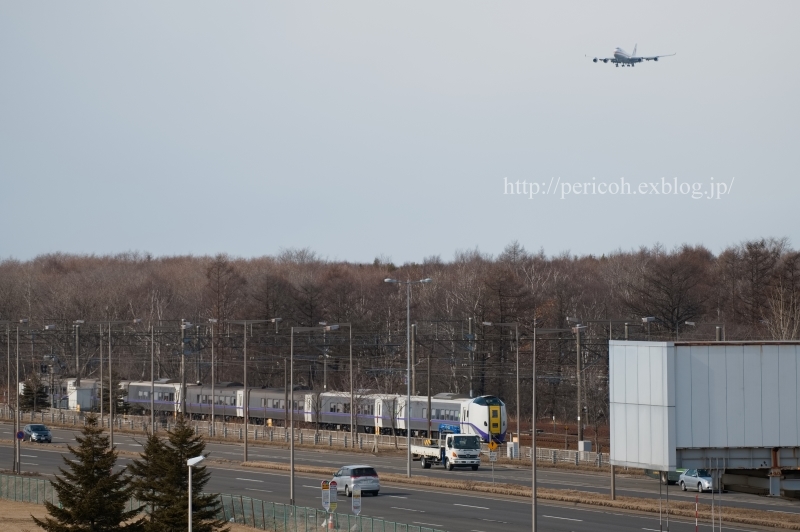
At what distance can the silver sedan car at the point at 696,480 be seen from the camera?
48969 millimetres

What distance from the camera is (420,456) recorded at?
63750mm

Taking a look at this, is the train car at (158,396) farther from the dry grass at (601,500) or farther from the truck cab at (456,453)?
the dry grass at (601,500)

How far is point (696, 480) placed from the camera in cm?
4944

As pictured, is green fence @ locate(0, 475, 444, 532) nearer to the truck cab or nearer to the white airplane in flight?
the truck cab

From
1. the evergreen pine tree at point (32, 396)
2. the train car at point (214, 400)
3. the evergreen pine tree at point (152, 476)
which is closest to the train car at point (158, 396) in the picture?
the train car at point (214, 400)

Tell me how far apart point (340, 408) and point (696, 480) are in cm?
4085

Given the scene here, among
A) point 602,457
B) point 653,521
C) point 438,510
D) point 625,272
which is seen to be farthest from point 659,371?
point 625,272

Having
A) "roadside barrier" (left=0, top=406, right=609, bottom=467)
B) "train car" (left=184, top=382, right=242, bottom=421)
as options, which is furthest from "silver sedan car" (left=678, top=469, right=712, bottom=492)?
"train car" (left=184, top=382, right=242, bottom=421)

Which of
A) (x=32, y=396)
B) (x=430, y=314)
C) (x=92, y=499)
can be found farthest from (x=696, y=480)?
(x=430, y=314)

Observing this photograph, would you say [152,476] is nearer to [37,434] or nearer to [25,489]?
[25,489]

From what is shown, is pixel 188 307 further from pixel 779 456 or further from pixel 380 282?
pixel 779 456

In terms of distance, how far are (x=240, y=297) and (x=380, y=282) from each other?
22.5 metres

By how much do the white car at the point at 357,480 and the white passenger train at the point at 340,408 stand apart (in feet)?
69.3

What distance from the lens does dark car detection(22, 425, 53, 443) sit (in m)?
77.3
